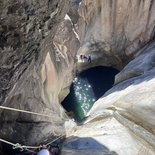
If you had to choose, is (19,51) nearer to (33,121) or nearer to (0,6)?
(0,6)

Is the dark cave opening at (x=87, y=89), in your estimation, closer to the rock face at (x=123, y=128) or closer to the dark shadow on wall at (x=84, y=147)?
the rock face at (x=123, y=128)

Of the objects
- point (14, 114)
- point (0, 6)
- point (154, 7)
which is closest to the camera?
point (0, 6)

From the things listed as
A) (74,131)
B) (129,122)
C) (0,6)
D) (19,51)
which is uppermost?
(0,6)

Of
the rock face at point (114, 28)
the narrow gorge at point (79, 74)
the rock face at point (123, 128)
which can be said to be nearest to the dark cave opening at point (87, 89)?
the narrow gorge at point (79, 74)

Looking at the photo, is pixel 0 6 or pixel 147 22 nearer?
pixel 0 6

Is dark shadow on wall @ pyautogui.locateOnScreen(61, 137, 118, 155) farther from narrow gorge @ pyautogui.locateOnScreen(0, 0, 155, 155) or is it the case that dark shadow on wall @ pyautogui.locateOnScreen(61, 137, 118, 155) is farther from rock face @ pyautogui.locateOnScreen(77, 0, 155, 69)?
rock face @ pyautogui.locateOnScreen(77, 0, 155, 69)

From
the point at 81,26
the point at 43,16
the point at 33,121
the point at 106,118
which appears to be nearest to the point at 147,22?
the point at 81,26

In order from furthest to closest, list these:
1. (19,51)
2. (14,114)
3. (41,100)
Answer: (41,100)
(14,114)
(19,51)
